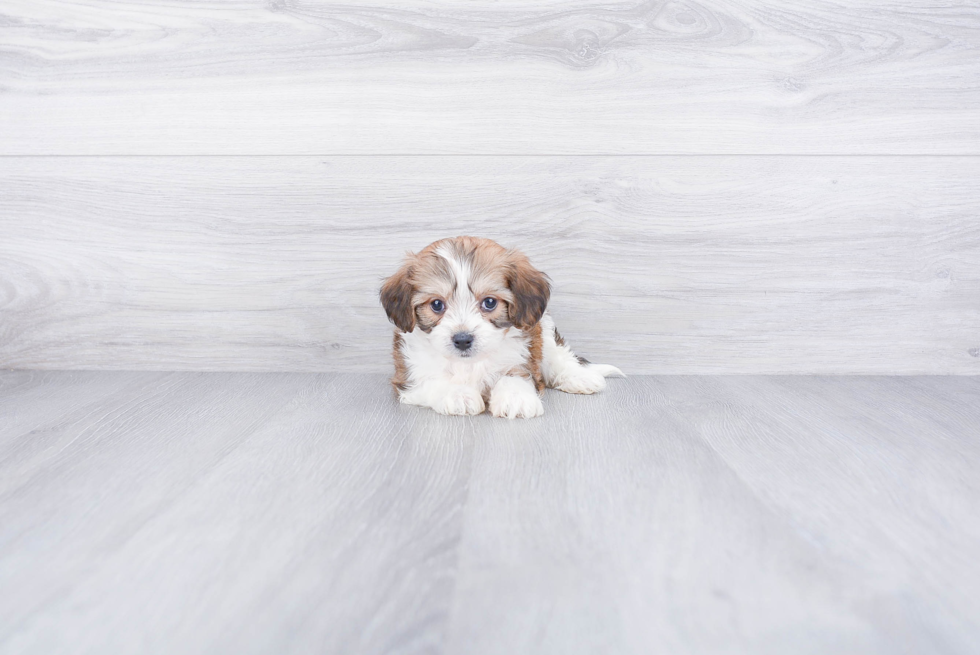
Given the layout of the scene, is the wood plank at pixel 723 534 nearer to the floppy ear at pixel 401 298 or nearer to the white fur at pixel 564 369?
the white fur at pixel 564 369

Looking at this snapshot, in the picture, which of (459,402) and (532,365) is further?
(532,365)

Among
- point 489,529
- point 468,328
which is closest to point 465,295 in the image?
point 468,328

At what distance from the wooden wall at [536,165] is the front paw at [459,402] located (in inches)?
19.0

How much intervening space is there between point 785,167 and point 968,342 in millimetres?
825

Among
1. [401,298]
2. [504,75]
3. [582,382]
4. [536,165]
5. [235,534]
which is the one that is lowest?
[582,382]

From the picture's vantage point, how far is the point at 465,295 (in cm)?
150

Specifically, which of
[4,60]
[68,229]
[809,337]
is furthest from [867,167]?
[4,60]

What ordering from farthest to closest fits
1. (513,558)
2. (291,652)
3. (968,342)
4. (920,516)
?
1. (968,342)
2. (920,516)
3. (513,558)
4. (291,652)

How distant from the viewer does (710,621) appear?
67 centimetres

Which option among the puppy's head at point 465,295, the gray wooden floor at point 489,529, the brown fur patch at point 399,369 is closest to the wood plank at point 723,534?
the gray wooden floor at point 489,529

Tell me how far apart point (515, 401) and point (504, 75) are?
100 cm

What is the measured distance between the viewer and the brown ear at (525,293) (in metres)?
1.52

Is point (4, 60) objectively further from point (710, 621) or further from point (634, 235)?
point (710, 621)

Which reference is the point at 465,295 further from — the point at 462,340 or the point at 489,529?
the point at 489,529
